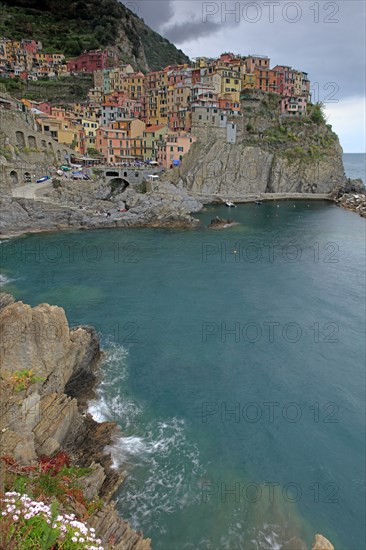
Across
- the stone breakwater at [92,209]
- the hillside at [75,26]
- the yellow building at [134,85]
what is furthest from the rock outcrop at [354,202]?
the hillside at [75,26]

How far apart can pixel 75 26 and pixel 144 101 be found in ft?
204

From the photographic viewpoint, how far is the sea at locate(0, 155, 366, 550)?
15961 millimetres

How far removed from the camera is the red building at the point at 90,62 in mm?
114875

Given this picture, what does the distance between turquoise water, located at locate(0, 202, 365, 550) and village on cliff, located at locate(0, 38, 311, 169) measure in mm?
38353

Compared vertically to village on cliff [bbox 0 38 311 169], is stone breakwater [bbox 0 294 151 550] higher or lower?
lower

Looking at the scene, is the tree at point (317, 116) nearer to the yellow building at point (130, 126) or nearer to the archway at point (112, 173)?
the yellow building at point (130, 126)

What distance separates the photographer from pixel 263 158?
9375 cm

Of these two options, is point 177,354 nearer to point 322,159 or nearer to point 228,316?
point 228,316

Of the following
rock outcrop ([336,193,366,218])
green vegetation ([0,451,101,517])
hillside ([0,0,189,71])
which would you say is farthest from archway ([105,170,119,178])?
hillside ([0,0,189,71])

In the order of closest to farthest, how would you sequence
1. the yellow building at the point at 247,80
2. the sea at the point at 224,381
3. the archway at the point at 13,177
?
1. the sea at the point at 224,381
2. the archway at the point at 13,177
3. the yellow building at the point at 247,80

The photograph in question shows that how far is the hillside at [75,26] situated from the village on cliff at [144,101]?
11146mm

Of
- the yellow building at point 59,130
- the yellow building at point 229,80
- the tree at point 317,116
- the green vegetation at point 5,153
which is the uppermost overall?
the yellow building at point 229,80

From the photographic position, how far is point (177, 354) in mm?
27266

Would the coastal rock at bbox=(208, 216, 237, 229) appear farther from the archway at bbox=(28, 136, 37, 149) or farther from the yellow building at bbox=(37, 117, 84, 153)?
the yellow building at bbox=(37, 117, 84, 153)
